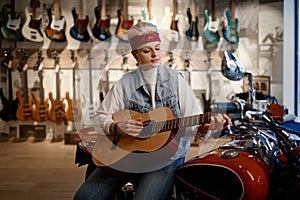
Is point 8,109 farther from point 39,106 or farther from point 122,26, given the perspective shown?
point 122,26

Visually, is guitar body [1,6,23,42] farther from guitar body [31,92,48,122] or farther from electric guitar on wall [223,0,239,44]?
electric guitar on wall [223,0,239,44]

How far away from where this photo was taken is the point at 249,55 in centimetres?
484

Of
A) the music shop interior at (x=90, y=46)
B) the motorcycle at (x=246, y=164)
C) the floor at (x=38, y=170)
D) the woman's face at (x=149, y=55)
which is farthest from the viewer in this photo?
the music shop interior at (x=90, y=46)

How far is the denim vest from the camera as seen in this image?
1598 mm

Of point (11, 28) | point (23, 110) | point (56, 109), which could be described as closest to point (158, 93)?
point (56, 109)

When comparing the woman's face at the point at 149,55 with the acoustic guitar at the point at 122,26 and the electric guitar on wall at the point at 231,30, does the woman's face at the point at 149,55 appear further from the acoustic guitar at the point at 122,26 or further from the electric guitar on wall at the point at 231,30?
the electric guitar on wall at the point at 231,30

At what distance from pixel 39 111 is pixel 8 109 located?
1.28ft

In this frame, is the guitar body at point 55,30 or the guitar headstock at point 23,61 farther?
the guitar headstock at point 23,61

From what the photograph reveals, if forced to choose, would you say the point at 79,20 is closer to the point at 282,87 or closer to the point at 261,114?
the point at 282,87

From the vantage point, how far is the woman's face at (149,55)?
157 centimetres

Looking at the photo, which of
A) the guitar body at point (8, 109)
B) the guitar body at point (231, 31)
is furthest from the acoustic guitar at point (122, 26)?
the guitar body at point (8, 109)

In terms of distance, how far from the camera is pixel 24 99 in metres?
4.91

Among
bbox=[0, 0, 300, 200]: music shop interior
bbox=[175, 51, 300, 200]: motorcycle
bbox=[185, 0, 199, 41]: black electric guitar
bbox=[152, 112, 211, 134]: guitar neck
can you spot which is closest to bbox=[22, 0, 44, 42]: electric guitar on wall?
bbox=[0, 0, 300, 200]: music shop interior

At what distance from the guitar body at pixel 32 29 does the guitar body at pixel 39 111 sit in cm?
65
